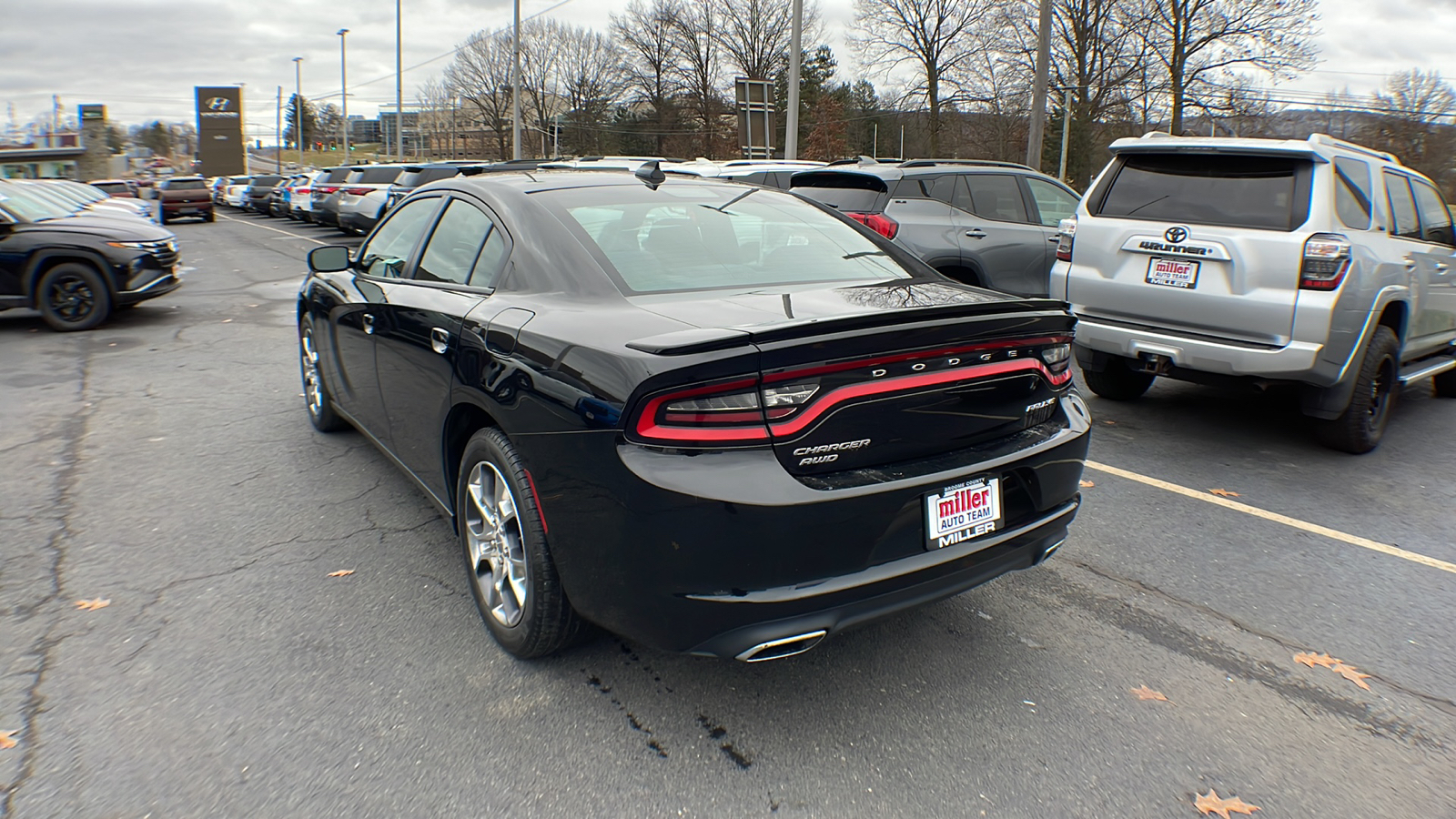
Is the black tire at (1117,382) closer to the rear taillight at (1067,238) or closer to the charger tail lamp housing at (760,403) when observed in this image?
the rear taillight at (1067,238)

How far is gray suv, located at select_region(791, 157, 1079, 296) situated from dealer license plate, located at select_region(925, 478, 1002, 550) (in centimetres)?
589

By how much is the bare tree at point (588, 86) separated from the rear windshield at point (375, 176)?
49.5 m

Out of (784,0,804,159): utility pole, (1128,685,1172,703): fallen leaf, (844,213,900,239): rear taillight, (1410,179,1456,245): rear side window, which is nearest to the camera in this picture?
(1128,685,1172,703): fallen leaf

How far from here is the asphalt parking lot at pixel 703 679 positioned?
8.19ft

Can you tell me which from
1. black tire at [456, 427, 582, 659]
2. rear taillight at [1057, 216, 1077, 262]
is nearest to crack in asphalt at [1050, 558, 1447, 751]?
black tire at [456, 427, 582, 659]

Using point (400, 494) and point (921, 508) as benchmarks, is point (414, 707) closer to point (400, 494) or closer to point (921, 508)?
point (921, 508)

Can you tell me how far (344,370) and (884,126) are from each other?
83017 millimetres

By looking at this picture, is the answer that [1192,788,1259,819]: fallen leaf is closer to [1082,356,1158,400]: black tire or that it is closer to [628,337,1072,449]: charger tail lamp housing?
[628,337,1072,449]: charger tail lamp housing

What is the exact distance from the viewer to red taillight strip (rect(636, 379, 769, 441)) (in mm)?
2410

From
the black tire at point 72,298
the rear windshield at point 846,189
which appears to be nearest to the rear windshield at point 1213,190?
the rear windshield at point 846,189

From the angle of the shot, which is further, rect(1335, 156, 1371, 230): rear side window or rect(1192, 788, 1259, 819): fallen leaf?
rect(1335, 156, 1371, 230): rear side window

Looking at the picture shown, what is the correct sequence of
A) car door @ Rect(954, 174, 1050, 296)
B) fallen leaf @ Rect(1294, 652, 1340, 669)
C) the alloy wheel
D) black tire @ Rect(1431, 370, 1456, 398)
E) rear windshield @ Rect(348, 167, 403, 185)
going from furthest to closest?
rear windshield @ Rect(348, 167, 403, 185) < car door @ Rect(954, 174, 1050, 296) < black tire @ Rect(1431, 370, 1456, 398) < fallen leaf @ Rect(1294, 652, 1340, 669) < the alloy wheel

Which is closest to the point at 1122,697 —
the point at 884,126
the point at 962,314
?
the point at 962,314

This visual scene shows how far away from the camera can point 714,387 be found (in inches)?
94.7
